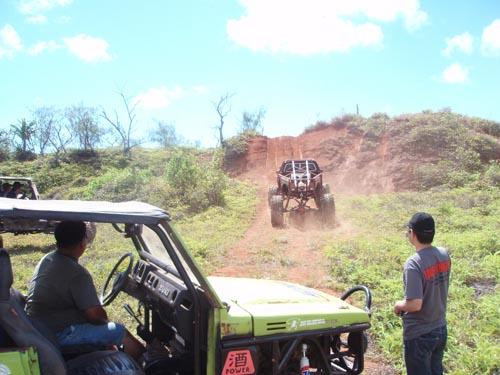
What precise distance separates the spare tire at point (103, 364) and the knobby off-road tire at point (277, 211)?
10.8m

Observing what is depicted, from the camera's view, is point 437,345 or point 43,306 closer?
point 43,306

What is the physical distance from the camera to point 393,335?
16.4 feet

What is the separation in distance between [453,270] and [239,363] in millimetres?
5667

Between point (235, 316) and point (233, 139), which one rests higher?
point (233, 139)

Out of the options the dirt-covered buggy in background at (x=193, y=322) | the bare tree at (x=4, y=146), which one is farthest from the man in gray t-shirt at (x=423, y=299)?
the bare tree at (x=4, y=146)

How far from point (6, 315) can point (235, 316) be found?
1176 mm

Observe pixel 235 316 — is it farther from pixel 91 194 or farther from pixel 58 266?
pixel 91 194

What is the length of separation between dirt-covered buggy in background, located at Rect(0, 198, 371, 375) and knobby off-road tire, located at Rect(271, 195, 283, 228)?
9.68m

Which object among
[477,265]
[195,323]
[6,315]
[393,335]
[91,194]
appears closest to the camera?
[6,315]

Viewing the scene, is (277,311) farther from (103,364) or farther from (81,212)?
(81,212)

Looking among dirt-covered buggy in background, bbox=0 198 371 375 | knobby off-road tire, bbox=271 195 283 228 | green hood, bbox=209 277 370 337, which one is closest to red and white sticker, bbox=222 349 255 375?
dirt-covered buggy in background, bbox=0 198 371 375

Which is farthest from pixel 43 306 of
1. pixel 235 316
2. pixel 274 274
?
pixel 274 274

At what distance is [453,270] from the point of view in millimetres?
7102

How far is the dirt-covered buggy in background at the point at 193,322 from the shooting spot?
213 centimetres
